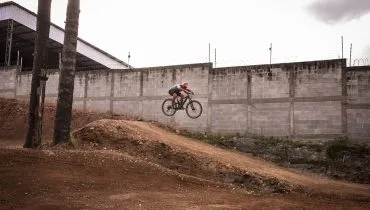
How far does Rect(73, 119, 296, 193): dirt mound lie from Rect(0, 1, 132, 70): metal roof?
54.4 ft

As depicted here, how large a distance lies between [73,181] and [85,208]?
232 cm

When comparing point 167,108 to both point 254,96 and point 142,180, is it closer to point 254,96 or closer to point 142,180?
point 254,96

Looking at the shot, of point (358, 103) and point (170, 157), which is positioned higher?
point (358, 103)

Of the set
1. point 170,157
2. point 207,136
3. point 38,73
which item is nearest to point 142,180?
point 170,157

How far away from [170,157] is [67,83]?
4.86 metres

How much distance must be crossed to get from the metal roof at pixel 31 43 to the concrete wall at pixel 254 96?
298 inches

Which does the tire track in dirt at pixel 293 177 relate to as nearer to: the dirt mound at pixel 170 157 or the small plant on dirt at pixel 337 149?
the dirt mound at pixel 170 157

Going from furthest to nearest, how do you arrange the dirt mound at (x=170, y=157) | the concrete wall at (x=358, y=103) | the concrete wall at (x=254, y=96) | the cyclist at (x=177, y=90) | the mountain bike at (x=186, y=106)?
1. the mountain bike at (x=186, y=106)
2. the cyclist at (x=177, y=90)
3. the concrete wall at (x=254, y=96)
4. the concrete wall at (x=358, y=103)
5. the dirt mound at (x=170, y=157)

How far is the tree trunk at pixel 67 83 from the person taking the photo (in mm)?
14469

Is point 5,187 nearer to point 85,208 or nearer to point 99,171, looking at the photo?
point 85,208

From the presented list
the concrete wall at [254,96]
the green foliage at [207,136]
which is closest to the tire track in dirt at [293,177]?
the green foliage at [207,136]

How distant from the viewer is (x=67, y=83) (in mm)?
14602

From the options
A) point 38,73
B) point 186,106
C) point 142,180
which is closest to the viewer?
point 142,180

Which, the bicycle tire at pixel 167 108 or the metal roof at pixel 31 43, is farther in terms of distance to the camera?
the metal roof at pixel 31 43
